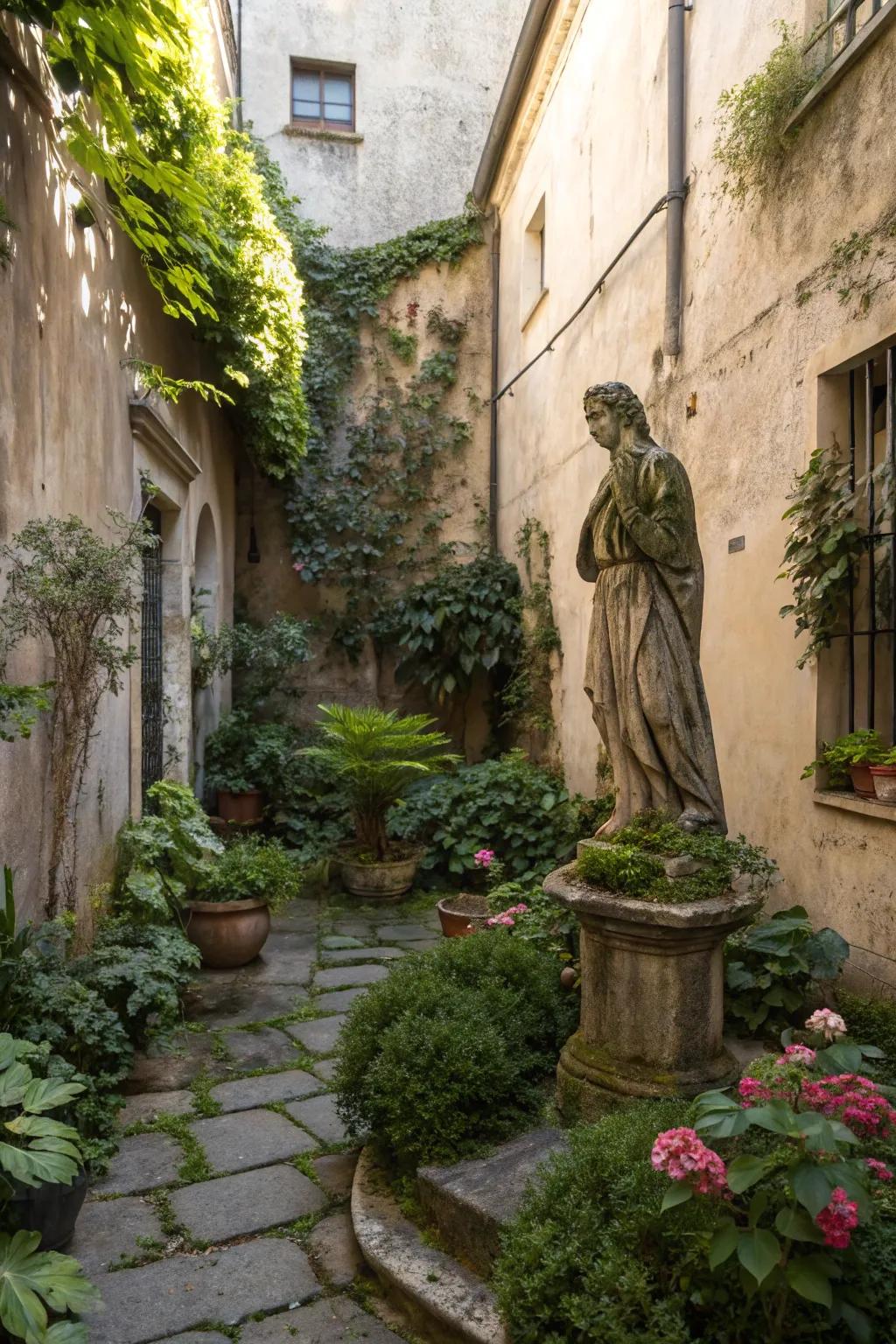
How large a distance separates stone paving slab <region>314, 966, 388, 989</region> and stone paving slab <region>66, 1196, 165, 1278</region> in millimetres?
2115

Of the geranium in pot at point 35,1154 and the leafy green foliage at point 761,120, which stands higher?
the leafy green foliage at point 761,120

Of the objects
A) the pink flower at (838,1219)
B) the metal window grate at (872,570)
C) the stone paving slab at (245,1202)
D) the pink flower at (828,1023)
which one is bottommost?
the stone paving slab at (245,1202)

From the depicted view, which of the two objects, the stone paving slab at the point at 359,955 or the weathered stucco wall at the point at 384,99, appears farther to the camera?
the weathered stucco wall at the point at 384,99

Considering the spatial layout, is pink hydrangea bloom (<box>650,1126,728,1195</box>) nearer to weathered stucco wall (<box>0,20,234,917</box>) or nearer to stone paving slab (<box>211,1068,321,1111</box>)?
stone paving slab (<box>211,1068,321,1111</box>)

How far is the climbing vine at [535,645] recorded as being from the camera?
7957mm

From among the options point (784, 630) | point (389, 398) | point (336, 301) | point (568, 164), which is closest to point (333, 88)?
point (336, 301)

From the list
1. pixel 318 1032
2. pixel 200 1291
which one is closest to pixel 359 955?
pixel 318 1032

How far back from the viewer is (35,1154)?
2229 mm

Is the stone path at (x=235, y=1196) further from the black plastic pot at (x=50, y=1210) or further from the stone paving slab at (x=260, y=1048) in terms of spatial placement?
the black plastic pot at (x=50, y=1210)

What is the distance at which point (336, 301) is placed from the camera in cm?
952

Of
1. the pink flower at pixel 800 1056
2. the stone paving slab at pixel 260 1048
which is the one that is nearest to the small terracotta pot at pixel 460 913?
the stone paving slab at pixel 260 1048

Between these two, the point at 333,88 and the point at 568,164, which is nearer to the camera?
the point at 568,164

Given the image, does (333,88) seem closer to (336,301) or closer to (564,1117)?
(336,301)

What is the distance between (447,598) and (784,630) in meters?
5.07
